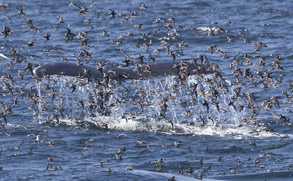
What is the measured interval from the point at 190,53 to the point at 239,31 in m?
6.53

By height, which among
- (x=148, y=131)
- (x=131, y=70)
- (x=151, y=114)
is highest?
(x=131, y=70)

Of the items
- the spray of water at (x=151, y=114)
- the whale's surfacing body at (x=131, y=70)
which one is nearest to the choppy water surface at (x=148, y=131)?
the spray of water at (x=151, y=114)

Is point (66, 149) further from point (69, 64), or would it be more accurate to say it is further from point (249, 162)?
point (249, 162)

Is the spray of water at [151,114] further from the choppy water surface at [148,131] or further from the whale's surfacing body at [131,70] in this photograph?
the whale's surfacing body at [131,70]

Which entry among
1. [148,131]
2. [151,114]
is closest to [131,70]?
[148,131]

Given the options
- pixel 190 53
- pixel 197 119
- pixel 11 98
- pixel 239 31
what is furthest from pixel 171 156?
pixel 239 31

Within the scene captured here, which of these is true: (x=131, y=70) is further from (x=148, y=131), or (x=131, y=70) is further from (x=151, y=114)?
(x=151, y=114)

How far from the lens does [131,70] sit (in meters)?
25.4

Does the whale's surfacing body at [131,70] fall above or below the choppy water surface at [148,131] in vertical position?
above

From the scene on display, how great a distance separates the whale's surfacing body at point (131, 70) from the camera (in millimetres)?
24469

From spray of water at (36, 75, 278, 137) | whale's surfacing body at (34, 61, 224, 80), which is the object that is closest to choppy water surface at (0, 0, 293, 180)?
spray of water at (36, 75, 278, 137)

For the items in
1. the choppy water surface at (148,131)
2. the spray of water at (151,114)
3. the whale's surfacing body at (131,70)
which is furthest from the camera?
the spray of water at (151,114)

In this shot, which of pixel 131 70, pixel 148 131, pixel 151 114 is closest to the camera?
pixel 131 70

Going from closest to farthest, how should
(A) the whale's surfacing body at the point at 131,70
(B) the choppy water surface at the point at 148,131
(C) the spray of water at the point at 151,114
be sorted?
(B) the choppy water surface at the point at 148,131 → (A) the whale's surfacing body at the point at 131,70 → (C) the spray of water at the point at 151,114
